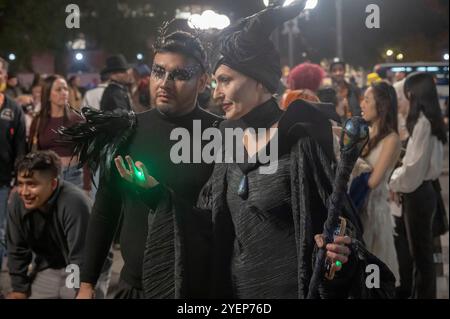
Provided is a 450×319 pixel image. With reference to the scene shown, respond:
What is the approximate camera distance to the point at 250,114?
2740 mm

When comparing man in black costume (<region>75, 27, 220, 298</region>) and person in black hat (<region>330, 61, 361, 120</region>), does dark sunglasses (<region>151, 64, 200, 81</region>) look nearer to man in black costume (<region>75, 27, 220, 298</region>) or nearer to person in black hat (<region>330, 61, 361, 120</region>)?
man in black costume (<region>75, 27, 220, 298</region>)

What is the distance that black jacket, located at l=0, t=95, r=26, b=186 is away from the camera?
6.68 m

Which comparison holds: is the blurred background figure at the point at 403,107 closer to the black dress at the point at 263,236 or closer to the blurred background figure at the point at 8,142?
the blurred background figure at the point at 8,142

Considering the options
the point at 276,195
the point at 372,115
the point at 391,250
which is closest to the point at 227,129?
the point at 276,195

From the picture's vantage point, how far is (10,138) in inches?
266

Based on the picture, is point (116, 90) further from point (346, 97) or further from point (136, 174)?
point (346, 97)

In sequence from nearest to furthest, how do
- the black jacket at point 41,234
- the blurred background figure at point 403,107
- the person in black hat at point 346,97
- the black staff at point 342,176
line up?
the black staff at point 342,176 → the black jacket at point 41,234 → the person in black hat at point 346,97 → the blurred background figure at point 403,107

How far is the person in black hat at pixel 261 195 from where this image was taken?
8.64 feet

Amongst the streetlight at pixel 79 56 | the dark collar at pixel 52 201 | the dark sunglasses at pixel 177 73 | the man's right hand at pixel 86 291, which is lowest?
the man's right hand at pixel 86 291

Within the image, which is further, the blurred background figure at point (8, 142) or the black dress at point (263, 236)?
the blurred background figure at point (8, 142)

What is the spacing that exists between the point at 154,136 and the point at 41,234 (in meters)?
2.05

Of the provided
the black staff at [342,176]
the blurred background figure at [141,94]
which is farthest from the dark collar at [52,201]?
the blurred background figure at [141,94]

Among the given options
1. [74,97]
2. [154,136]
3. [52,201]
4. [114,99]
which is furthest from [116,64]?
[74,97]
